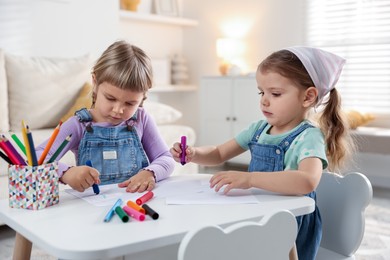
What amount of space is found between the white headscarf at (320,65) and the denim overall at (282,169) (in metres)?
0.12

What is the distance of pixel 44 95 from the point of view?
2.78 m

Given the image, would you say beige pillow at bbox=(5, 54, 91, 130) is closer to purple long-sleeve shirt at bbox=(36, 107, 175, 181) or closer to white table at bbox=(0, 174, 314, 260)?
purple long-sleeve shirt at bbox=(36, 107, 175, 181)

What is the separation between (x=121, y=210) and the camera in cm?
85

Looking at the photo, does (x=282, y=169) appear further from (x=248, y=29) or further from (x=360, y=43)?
(x=248, y=29)

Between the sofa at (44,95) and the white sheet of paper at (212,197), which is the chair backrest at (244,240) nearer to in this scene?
the white sheet of paper at (212,197)

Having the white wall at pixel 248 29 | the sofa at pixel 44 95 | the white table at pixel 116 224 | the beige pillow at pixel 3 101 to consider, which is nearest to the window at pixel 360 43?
the white wall at pixel 248 29

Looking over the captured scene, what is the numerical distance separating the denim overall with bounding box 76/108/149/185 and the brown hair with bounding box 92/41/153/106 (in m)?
0.13

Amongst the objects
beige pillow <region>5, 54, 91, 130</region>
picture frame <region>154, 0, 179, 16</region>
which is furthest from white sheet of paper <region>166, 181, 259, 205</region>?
picture frame <region>154, 0, 179, 16</region>

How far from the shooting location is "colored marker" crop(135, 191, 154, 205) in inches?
36.9

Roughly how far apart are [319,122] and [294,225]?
534 mm

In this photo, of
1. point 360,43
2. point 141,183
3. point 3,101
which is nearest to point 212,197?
point 141,183

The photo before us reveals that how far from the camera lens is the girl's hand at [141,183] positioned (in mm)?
1066

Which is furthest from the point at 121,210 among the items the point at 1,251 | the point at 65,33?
the point at 65,33

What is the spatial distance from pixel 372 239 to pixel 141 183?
1.50 m
